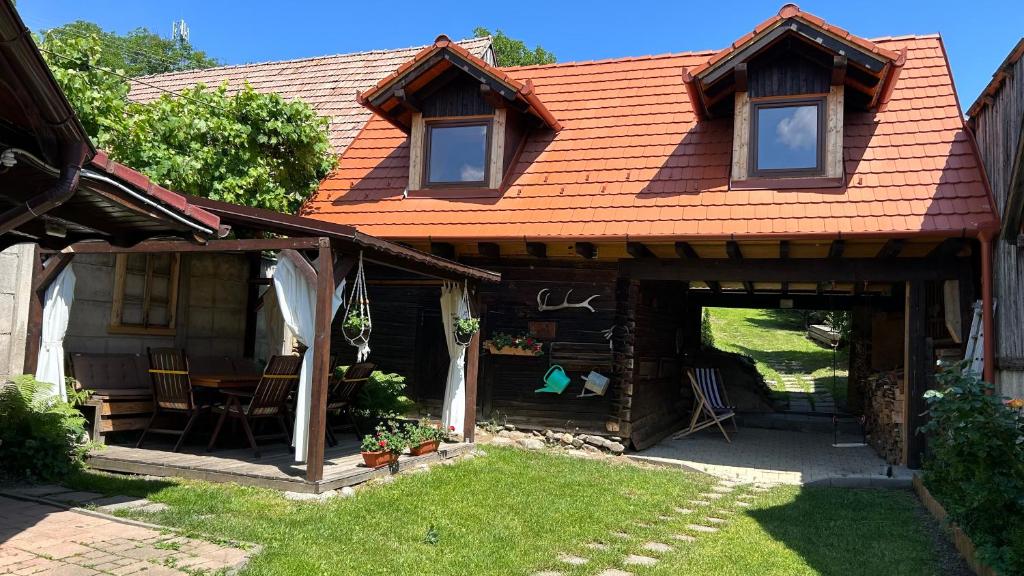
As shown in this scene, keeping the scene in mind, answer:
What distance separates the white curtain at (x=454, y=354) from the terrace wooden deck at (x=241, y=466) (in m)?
0.97

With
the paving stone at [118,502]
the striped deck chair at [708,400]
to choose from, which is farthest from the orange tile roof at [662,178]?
the paving stone at [118,502]

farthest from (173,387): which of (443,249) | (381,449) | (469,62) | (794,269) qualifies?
(794,269)

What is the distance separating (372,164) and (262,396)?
5451mm

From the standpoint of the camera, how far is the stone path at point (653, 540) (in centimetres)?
489

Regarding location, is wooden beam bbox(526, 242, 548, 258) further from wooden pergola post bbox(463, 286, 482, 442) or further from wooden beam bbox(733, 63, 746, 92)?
wooden beam bbox(733, 63, 746, 92)

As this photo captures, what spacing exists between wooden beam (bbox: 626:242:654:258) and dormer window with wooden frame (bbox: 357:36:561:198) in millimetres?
2102

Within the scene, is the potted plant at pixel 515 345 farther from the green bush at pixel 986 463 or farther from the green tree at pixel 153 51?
the green tree at pixel 153 51

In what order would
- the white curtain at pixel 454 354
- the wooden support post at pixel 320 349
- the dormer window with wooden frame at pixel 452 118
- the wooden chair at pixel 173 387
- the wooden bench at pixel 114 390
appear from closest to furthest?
the wooden support post at pixel 320 349 < the wooden chair at pixel 173 387 < the wooden bench at pixel 114 390 < the white curtain at pixel 454 354 < the dormer window with wooden frame at pixel 452 118

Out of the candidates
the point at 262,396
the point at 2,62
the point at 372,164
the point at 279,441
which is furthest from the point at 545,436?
the point at 2,62

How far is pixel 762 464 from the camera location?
9.40 meters

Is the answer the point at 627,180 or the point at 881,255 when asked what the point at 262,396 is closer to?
the point at 627,180

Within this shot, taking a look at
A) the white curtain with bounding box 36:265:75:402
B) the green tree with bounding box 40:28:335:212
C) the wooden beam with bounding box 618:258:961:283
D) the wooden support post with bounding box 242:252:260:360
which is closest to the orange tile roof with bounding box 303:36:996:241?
the green tree with bounding box 40:28:335:212

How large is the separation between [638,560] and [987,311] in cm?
488

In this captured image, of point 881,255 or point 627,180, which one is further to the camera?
point 627,180
